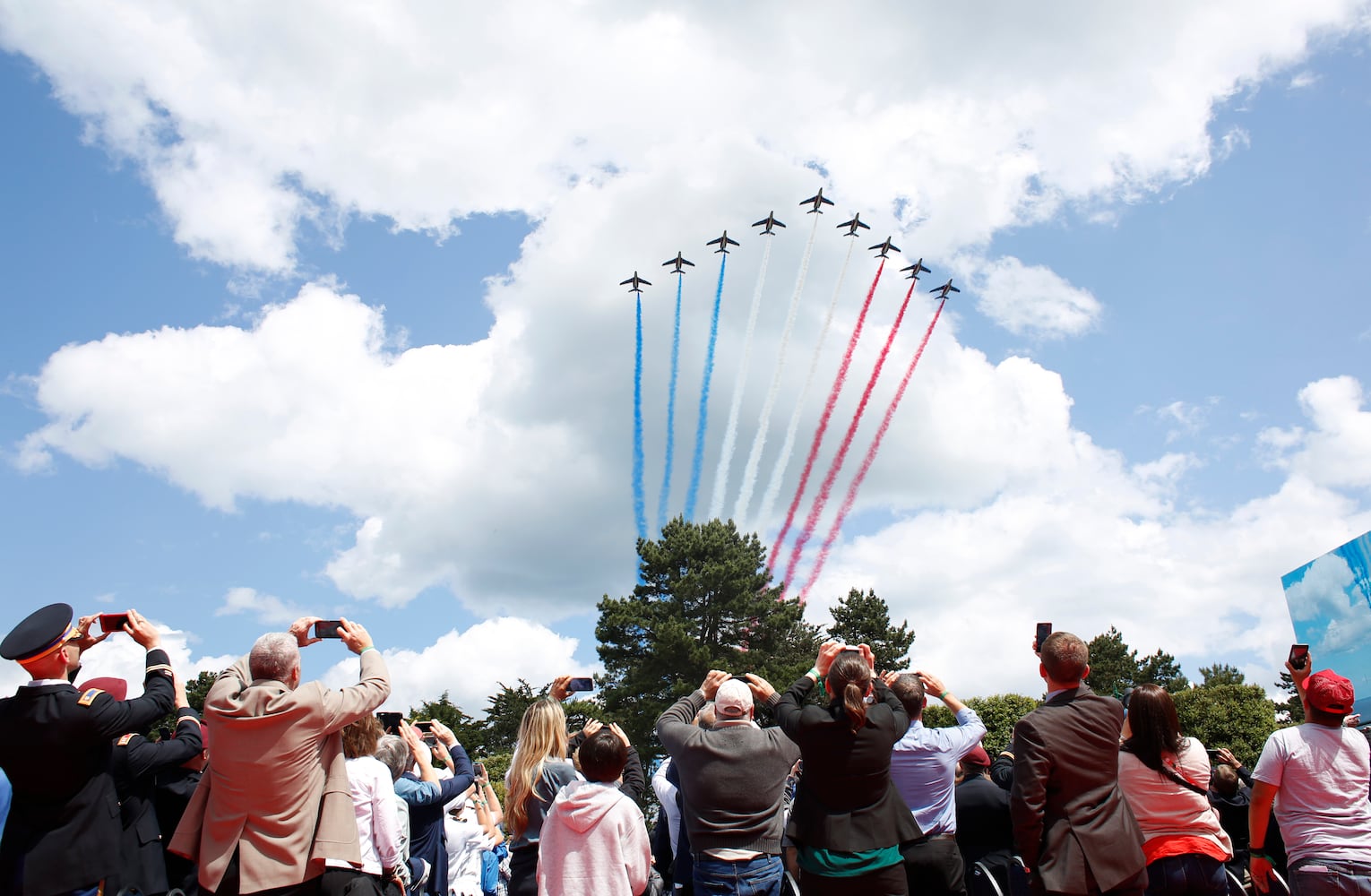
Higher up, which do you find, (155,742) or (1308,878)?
(155,742)

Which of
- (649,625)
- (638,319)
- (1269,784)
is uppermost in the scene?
(638,319)

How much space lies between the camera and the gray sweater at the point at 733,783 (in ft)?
19.0

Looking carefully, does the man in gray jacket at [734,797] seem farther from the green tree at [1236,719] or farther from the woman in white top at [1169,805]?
the green tree at [1236,719]

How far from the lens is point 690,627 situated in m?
48.8

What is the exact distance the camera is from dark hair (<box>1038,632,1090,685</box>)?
18.1 feet

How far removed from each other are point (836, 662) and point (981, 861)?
2.73m

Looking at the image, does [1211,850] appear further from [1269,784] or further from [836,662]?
[836,662]

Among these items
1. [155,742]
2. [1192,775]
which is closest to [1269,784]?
[1192,775]

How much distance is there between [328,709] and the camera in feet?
16.0

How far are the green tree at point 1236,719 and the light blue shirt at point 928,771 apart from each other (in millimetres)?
34115

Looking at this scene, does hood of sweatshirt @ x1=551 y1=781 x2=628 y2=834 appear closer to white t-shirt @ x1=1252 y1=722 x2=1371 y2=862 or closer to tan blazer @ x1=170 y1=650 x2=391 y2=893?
tan blazer @ x1=170 y1=650 x2=391 y2=893

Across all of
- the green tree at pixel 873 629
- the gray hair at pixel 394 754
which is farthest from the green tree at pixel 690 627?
the gray hair at pixel 394 754

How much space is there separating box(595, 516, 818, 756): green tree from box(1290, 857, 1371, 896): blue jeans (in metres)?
40.9

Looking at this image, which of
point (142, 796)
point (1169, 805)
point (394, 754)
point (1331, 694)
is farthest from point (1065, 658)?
point (142, 796)
